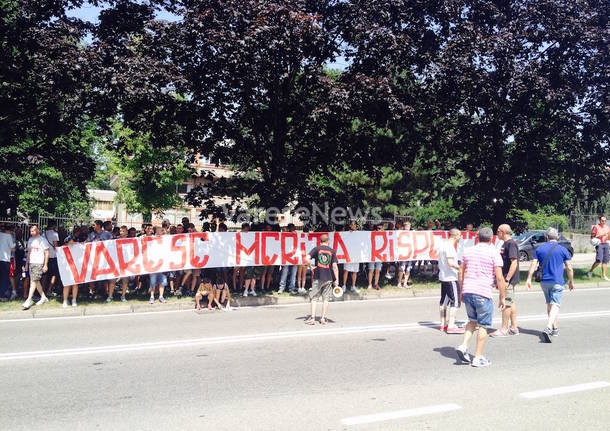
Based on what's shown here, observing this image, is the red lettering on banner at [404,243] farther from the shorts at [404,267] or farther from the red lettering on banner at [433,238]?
the red lettering on banner at [433,238]

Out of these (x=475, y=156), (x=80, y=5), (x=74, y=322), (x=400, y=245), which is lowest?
(x=74, y=322)

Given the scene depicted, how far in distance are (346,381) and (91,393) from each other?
2984mm

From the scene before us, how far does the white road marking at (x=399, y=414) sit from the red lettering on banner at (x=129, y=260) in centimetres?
931

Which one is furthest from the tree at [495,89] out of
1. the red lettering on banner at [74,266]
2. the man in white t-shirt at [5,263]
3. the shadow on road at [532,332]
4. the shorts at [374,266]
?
the man in white t-shirt at [5,263]

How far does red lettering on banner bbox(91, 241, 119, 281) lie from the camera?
→ 13.1 m

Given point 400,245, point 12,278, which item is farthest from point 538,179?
point 12,278

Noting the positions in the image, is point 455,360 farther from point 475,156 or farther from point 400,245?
point 475,156

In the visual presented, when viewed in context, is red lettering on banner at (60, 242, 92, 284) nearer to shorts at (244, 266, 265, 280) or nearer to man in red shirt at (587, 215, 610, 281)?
shorts at (244, 266, 265, 280)

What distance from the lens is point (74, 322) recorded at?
36.1 ft

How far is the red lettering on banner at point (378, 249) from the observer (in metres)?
16.2

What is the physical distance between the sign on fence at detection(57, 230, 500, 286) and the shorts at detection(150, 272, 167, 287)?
12 centimetres

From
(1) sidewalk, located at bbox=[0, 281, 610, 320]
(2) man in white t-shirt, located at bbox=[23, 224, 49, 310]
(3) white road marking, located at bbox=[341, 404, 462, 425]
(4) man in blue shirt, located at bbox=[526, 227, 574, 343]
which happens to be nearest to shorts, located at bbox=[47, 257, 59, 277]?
(2) man in white t-shirt, located at bbox=[23, 224, 49, 310]

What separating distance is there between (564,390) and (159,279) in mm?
9780

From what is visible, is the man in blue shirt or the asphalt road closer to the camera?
the asphalt road
